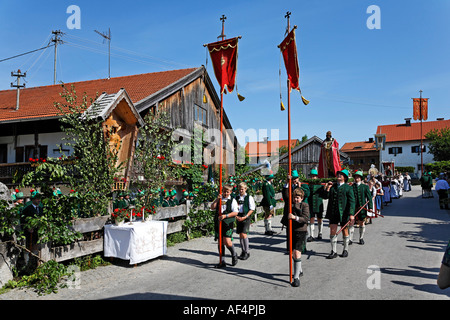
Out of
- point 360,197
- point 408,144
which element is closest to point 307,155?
point 408,144

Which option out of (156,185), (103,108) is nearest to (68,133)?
(103,108)

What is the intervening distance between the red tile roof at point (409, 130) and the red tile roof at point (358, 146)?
2990 mm

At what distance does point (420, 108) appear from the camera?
4691cm

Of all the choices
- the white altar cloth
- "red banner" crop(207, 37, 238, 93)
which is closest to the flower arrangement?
the white altar cloth

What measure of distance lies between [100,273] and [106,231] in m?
0.95

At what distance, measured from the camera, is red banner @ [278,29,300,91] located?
22.4 ft

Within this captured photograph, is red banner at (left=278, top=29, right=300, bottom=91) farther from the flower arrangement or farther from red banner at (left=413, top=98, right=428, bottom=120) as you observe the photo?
red banner at (left=413, top=98, right=428, bottom=120)

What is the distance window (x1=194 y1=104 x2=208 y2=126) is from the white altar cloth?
13817mm

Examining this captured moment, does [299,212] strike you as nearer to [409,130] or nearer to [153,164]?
[153,164]

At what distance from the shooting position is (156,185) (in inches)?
356

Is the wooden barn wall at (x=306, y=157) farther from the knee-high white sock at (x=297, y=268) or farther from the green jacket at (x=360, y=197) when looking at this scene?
→ the knee-high white sock at (x=297, y=268)

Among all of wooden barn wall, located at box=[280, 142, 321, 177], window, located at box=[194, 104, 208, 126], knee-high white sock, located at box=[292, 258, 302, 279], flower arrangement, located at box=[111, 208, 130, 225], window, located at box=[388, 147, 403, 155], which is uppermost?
window, located at box=[388, 147, 403, 155]

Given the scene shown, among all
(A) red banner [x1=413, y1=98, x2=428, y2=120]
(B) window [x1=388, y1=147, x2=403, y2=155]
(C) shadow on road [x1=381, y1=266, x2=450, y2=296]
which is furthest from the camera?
(B) window [x1=388, y1=147, x2=403, y2=155]

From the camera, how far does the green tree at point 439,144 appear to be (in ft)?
169
